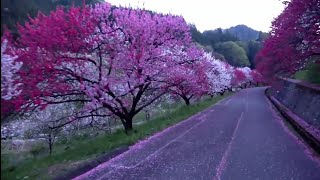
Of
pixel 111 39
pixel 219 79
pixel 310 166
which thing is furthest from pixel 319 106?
pixel 219 79

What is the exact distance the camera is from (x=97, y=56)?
1491cm

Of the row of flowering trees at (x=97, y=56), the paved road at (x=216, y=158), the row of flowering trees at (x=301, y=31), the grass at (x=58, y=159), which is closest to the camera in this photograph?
the grass at (x=58, y=159)

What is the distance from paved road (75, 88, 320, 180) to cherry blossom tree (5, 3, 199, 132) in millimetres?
2635

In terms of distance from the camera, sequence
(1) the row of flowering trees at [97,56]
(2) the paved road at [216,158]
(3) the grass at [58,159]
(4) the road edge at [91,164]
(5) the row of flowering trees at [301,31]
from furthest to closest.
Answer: (5) the row of flowering trees at [301,31]
(1) the row of flowering trees at [97,56]
(2) the paved road at [216,158]
(4) the road edge at [91,164]
(3) the grass at [58,159]

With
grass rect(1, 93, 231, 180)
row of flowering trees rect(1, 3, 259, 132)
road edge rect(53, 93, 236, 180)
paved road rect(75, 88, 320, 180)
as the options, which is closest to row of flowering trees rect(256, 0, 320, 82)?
paved road rect(75, 88, 320, 180)

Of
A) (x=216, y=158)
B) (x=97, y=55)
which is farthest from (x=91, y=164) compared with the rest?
(x=97, y=55)

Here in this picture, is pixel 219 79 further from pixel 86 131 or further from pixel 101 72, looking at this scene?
pixel 101 72

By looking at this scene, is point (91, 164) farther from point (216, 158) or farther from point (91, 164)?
point (216, 158)

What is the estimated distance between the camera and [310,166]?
11.4m

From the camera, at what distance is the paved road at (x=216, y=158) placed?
1030cm

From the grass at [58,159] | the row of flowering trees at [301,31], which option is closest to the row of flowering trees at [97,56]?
the grass at [58,159]

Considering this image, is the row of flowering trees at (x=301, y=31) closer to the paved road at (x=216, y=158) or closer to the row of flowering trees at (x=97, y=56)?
the paved road at (x=216, y=158)

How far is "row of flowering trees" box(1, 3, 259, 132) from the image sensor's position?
12.4 meters

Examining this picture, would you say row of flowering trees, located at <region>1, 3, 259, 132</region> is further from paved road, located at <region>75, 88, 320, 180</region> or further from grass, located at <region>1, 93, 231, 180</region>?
paved road, located at <region>75, 88, 320, 180</region>
